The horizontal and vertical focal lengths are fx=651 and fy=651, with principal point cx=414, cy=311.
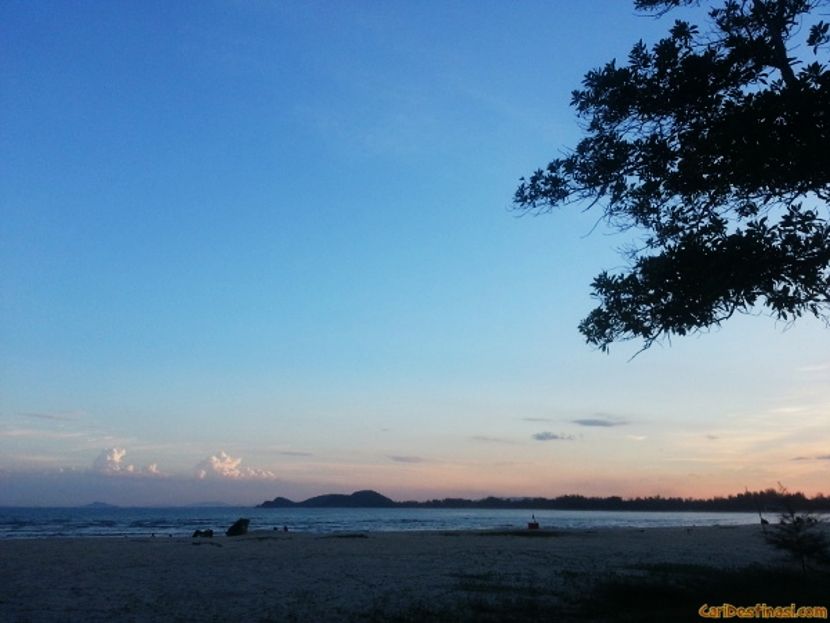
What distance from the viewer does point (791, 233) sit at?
7.32 metres

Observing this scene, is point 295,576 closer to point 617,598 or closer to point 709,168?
point 617,598

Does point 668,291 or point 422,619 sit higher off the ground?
point 668,291

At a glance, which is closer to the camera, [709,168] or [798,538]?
[709,168]

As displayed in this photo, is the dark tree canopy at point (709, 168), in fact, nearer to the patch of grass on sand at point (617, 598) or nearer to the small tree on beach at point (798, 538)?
the patch of grass on sand at point (617, 598)

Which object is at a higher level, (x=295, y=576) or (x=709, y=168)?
(x=709, y=168)

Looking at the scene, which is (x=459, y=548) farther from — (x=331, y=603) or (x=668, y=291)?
(x=668, y=291)

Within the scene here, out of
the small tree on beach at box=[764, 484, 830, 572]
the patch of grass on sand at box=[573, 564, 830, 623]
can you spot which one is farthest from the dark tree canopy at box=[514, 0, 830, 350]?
the small tree on beach at box=[764, 484, 830, 572]

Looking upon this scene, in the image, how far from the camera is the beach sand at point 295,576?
584 inches

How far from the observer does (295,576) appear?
21.0m

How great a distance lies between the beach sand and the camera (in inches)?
584

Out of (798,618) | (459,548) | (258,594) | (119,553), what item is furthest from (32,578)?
(798,618)

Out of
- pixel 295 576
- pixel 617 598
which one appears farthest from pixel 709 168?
pixel 295 576

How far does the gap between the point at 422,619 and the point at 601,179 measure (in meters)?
9.02

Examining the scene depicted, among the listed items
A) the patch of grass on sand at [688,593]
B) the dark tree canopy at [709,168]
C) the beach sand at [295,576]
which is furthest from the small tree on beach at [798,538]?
the dark tree canopy at [709,168]
